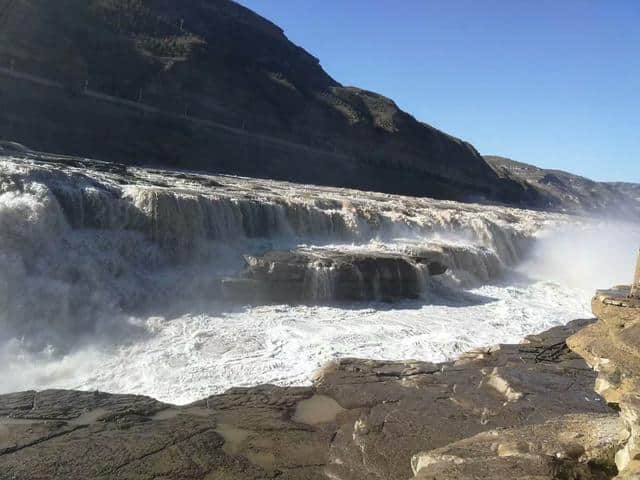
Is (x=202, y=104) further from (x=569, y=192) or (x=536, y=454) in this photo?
(x=569, y=192)

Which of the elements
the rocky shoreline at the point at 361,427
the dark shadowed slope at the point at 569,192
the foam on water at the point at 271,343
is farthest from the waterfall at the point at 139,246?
the dark shadowed slope at the point at 569,192

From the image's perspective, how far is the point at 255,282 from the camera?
40.3ft

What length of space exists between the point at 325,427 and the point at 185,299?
6097 mm

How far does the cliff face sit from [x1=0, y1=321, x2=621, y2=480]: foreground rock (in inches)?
991

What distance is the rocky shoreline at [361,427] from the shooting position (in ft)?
13.5

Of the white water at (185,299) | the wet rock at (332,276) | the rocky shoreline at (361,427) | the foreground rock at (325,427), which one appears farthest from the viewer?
the wet rock at (332,276)

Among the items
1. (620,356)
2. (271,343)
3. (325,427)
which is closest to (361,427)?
(325,427)

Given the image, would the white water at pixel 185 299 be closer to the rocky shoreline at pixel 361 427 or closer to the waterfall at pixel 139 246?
the waterfall at pixel 139 246

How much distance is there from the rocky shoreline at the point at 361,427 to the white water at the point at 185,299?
26.5 inches

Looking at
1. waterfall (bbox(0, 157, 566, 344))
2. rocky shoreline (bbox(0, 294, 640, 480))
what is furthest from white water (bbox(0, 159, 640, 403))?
rocky shoreline (bbox(0, 294, 640, 480))

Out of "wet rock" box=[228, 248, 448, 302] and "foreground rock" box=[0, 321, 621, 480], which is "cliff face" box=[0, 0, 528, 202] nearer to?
"wet rock" box=[228, 248, 448, 302]

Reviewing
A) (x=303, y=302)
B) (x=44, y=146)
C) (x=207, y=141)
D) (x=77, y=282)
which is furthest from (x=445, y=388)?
(x=207, y=141)

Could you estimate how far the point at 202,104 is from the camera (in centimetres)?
4216

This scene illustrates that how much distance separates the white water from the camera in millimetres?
8320
